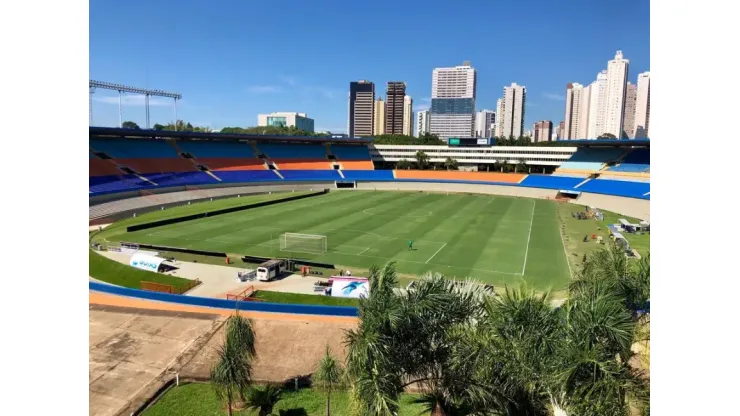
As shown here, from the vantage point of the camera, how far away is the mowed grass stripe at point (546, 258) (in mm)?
22891

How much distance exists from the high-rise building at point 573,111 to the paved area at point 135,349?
6879 inches

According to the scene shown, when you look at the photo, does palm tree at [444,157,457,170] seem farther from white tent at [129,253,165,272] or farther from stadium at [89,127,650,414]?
white tent at [129,253,165,272]

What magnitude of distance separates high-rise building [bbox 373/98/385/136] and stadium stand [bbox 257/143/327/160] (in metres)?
111

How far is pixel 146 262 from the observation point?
950 inches

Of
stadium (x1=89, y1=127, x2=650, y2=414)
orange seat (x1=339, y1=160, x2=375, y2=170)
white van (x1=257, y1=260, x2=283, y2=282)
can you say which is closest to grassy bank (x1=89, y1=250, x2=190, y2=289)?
stadium (x1=89, y1=127, x2=650, y2=414)

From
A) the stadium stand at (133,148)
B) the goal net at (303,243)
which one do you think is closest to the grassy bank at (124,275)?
the goal net at (303,243)

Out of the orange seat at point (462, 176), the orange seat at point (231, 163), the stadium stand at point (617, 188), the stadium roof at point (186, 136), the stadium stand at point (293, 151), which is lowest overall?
the stadium stand at point (617, 188)

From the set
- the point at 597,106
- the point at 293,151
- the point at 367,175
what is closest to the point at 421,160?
the point at 367,175

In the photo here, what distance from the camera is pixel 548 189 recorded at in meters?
62.8

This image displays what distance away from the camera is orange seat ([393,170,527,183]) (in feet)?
229

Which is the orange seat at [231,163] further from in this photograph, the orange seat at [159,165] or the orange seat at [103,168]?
the orange seat at [103,168]

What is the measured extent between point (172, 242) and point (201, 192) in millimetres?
23643
